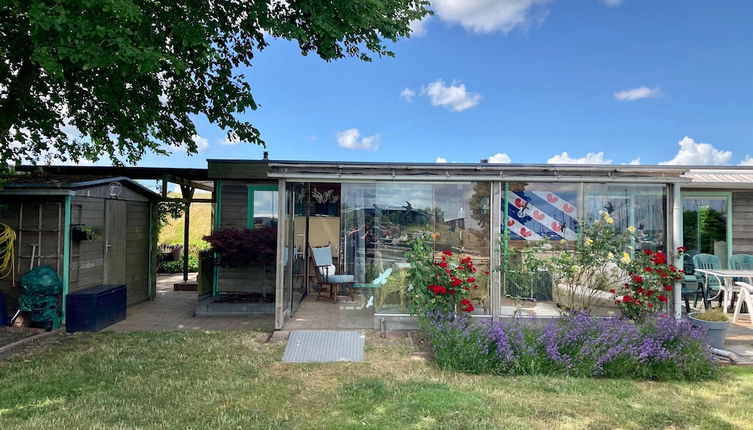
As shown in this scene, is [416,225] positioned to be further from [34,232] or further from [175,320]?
[34,232]

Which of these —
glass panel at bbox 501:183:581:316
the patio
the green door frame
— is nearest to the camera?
glass panel at bbox 501:183:581:316

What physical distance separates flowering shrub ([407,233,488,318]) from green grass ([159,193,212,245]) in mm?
11583

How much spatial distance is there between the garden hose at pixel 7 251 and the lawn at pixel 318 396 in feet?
6.21

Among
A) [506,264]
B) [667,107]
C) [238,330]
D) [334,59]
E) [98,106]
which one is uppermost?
[667,107]

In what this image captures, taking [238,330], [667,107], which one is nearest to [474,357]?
[238,330]

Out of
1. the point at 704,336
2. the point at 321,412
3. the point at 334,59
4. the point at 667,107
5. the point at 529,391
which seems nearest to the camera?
the point at 321,412

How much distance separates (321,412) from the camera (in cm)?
325

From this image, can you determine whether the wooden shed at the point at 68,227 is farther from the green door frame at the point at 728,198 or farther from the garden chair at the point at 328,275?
the green door frame at the point at 728,198

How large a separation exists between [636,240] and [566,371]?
2.55 m

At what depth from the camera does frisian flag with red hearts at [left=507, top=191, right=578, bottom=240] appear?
5590mm

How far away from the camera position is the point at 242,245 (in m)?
7.20

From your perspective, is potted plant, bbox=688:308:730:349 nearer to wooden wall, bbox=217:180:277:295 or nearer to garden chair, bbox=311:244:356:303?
garden chair, bbox=311:244:356:303

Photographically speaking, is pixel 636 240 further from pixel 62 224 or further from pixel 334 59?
pixel 62 224

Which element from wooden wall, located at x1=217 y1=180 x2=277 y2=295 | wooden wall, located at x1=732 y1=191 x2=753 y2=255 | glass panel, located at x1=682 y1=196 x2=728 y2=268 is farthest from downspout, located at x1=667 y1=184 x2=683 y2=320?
wooden wall, located at x1=217 y1=180 x2=277 y2=295
